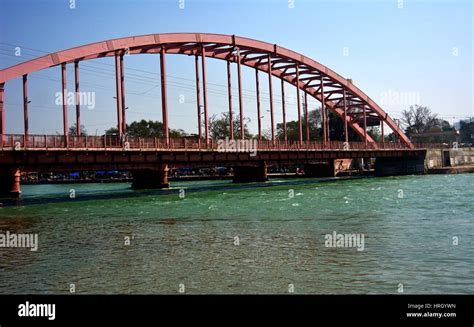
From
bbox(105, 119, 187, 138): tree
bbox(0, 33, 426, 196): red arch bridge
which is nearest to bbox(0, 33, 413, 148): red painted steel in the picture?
bbox(0, 33, 426, 196): red arch bridge

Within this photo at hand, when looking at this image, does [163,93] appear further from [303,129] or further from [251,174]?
[303,129]

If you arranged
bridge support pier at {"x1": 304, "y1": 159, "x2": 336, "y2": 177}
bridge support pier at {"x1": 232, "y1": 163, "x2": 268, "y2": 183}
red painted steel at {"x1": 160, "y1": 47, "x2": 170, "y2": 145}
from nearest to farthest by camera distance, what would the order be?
red painted steel at {"x1": 160, "y1": 47, "x2": 170, "y2": 145} < bridge support pier at {"x1": 232, "y1": 163, "x2": 268, "y2": 183} < bridge support pier at {"x1": 304, "y1": 159, "x2": 336, "y2": 177}

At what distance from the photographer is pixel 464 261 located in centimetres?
1473

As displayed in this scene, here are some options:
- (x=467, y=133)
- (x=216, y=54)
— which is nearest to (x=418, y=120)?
(x=467, y=133)

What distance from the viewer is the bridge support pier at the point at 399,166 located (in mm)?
92938

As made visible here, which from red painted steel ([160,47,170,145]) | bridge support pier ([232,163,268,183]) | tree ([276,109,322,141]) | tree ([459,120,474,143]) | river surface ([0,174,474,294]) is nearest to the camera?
river surface ([0,174,474,294])

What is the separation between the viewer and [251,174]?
84000 millimetres

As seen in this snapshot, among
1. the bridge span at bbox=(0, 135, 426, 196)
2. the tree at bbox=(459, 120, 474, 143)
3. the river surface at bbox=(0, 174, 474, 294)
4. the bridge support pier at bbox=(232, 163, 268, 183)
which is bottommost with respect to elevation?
the river surface at bbox=(0, 174, 474, 294)

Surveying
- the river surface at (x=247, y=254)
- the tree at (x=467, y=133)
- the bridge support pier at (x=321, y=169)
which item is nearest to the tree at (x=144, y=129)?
the bridge support pier at (x=321, y=169)

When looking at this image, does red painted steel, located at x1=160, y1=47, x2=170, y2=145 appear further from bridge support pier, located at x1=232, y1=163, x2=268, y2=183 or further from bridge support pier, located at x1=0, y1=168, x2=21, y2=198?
bridge support pier, located at x1=232, y1=163, x2=268, y2=183

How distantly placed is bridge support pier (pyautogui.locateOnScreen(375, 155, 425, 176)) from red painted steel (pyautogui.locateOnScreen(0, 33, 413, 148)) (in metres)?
3.35

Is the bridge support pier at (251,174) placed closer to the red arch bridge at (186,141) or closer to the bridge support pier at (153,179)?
the red arch bridge at (186,141)

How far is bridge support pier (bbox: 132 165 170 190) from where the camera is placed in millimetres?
67125

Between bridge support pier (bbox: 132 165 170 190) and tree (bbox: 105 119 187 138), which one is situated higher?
tree (bbox: 105 119 187 138)
